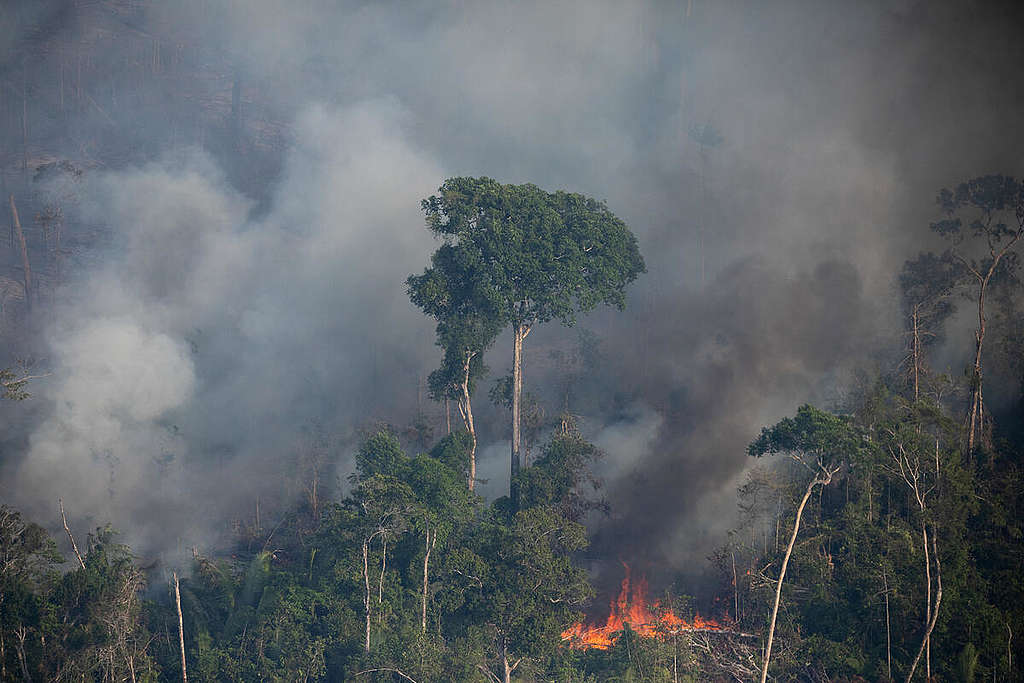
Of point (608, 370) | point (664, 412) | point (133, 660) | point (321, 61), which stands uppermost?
point (321, 61)

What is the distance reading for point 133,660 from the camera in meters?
36.2

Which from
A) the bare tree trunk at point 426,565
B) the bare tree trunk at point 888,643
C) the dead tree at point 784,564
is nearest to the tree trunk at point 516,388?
the bare tree trunk at point 426,565

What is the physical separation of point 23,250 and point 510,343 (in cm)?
3428

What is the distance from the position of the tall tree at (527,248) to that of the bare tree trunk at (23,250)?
35777mm

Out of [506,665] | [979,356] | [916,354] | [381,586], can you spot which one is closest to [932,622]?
[506,665]

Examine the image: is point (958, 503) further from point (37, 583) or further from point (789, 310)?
point (37, 583)

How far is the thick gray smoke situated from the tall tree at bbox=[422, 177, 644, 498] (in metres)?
8.76

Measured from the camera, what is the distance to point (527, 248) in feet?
159

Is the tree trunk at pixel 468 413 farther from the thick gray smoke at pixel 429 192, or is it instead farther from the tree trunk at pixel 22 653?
the tree trunk at pixel 22 653

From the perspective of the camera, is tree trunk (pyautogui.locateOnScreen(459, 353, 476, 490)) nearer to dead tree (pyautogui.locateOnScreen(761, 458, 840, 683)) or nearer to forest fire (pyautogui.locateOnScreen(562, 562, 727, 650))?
forest fire (pyautogui.locateOnScreen(562, 562, 727, 650))

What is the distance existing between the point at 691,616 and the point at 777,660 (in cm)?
471

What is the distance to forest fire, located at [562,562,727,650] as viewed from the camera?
135ft

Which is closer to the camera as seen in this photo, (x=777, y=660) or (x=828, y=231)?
(x=777, y=660)

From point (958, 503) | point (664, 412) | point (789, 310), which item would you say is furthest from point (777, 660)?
point (789, 310)
